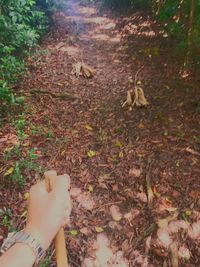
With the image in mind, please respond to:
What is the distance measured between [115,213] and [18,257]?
244 cm

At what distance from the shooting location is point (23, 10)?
7.86 m

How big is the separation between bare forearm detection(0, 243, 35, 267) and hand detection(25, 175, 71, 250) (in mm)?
75

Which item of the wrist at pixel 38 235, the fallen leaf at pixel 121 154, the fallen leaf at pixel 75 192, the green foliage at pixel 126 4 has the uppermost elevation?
the green foliage at pixel 126 4

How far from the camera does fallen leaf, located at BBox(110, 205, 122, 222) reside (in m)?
3.76

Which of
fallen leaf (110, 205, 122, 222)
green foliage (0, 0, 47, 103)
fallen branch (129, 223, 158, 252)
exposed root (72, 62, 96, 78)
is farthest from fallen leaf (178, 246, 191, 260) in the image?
exposed root (72, 62, 96, 78)

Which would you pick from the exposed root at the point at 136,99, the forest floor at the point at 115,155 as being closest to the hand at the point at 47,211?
the forest floor at the point at 115,155

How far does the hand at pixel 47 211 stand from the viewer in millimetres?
1522

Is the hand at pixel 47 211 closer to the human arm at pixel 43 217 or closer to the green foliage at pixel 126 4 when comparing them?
the human arm at pixel 43 217

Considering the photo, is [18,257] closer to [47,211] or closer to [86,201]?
[47,211]

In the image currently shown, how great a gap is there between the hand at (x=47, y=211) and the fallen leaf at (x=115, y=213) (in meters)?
2.27

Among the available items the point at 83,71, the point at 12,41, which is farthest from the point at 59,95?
the point at 12,41

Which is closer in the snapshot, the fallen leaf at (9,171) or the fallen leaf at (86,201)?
the fallen leaf at (86,201)

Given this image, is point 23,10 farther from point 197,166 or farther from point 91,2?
point 91,2

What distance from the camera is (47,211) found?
1526 mm
